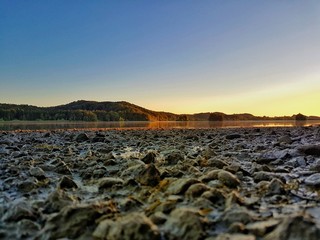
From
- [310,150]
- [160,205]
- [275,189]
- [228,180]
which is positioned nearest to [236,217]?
[160,205]

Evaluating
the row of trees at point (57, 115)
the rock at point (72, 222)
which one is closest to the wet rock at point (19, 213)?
the rock at point (72, 222)

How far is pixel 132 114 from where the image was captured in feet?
556

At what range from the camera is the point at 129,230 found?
285cm

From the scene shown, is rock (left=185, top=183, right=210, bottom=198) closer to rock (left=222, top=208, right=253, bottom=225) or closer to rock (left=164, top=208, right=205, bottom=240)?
rock (left=222, top=208, right=253, bottom=225)

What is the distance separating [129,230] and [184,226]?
1.88 ft

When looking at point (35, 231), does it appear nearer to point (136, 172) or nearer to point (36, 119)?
point (136, 172)

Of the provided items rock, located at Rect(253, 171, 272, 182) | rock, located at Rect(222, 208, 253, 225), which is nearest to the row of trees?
rock, located at Rect(253, 171, 272, 182)

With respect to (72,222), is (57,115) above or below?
above

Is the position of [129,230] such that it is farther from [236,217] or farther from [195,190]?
[195,190]

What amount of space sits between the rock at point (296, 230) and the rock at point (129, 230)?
1069mm

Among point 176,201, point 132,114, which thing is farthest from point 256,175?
point 132,114

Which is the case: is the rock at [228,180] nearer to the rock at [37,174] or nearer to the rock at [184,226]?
the rock at [184,226]

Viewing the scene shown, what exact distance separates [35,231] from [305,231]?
2.68 meters

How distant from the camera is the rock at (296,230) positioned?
9.02ft
